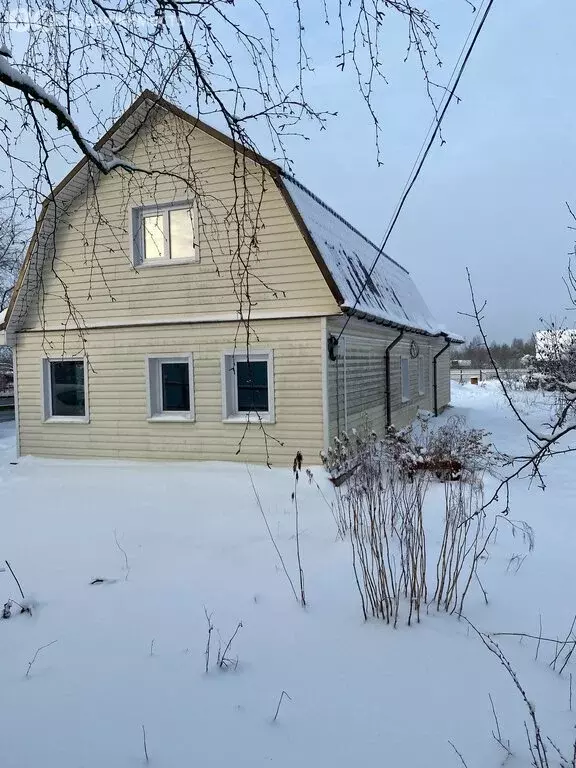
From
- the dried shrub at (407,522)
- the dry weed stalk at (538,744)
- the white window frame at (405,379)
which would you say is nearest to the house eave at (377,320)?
the white window frame at (405,379)

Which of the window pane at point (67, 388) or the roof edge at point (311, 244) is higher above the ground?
the roof edge at point (311, 244)

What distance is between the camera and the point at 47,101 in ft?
9.72

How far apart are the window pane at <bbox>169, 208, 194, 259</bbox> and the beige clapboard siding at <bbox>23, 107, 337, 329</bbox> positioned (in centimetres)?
29

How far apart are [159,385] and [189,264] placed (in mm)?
2366

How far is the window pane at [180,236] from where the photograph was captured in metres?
9.77

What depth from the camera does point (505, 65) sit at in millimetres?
3859

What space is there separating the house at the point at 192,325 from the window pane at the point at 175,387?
3 centimetres

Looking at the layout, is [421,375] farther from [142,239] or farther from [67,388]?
[67,388]

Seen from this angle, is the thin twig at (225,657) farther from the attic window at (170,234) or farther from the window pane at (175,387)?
the attic window at (170,234)

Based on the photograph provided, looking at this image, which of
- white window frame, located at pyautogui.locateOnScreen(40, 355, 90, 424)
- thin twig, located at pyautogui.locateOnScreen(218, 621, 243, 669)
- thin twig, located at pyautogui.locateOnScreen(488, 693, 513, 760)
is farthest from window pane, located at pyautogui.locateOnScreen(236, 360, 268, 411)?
thin twig, located at pyautogui.locateOnScreen(488, 693, 513, 760)

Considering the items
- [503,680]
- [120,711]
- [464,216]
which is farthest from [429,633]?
[464,216]

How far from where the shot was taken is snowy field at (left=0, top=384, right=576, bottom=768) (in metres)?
2.65

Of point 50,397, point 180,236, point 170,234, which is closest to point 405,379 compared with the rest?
point 180,236

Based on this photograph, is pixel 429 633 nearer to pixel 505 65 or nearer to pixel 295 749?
pixel 295 749
